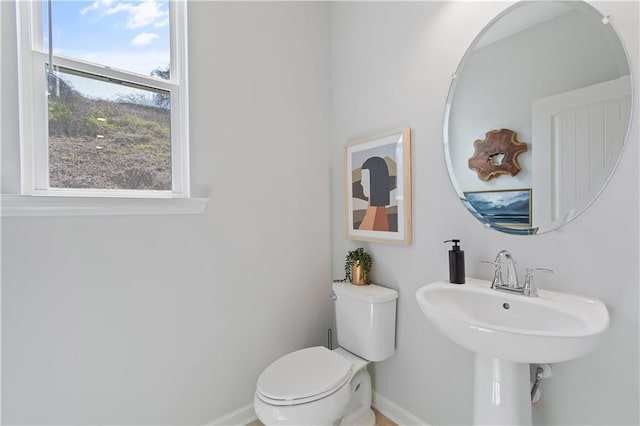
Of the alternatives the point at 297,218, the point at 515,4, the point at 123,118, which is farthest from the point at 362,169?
the point at 123,118

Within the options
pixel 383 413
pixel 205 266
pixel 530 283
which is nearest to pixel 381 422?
pixel 383 413

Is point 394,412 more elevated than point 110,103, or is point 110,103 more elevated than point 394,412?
point 110,103

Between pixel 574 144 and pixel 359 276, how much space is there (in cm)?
114

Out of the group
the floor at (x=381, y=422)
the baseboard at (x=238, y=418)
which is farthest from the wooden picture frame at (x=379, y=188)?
the baseboard at (x=238, y=418)

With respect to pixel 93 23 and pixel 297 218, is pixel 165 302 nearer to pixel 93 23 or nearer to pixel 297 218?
pixel 297 218

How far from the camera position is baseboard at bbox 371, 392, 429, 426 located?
1622 mm

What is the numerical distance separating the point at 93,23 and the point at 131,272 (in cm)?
111

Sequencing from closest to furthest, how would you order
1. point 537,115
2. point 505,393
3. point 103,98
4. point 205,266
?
point 505,393, point 537,115, point 103,98, point 205,266

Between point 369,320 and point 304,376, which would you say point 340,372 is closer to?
point 304,376

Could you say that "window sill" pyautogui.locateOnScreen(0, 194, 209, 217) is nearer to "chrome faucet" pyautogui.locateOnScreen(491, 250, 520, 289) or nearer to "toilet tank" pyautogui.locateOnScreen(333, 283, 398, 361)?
"toilet tank" pyautogui.locateOnScreen(333, 283, 398, 361)

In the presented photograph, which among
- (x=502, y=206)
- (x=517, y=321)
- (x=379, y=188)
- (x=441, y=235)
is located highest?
(x=379, y=188)

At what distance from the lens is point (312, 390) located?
1.33 meters

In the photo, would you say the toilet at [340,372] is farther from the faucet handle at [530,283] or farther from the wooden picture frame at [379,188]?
the faucet handle at [530,283]

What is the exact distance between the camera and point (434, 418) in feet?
5.04
